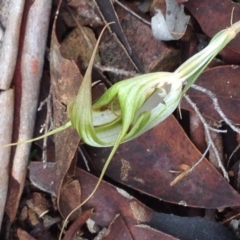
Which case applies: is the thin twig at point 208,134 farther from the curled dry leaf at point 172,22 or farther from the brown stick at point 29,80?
the brown stick at point 29,80

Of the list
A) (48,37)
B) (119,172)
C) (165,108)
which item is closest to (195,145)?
(119,172)

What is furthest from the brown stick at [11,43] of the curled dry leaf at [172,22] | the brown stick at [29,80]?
the curled dry leaf at [172,22]

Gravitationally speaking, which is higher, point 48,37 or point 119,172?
point 48,37

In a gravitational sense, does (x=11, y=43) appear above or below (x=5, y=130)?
above

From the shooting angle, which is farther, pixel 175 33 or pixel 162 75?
pixel 175 33

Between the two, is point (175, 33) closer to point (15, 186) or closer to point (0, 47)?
point (0, 47)

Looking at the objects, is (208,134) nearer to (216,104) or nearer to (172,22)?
(216,104)

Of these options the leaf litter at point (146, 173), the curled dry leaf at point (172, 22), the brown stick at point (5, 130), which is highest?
the curled dry leaf at point (172, 22)

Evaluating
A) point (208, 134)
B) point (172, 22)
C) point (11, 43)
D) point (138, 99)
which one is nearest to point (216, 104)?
point (208, 134)

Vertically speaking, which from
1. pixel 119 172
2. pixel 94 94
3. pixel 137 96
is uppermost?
pixel 137 96

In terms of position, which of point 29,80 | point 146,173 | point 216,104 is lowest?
point 146,173
